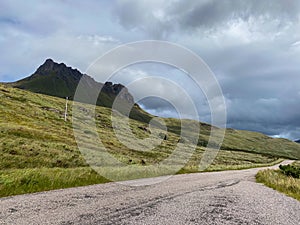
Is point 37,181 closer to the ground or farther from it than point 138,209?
closer to the ground

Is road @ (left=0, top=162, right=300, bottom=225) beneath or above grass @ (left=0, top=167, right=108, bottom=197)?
above

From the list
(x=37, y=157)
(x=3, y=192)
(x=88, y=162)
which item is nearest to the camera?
(x=3, y=192)

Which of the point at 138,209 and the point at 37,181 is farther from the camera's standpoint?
the point at 37,181

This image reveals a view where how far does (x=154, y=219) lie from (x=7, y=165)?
64.1 feet

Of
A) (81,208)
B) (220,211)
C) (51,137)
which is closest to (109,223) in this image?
(81,208)

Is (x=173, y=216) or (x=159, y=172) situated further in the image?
(x=159, y=172)

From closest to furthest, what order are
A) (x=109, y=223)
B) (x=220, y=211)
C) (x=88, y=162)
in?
1. (x=109, y=223)
2. (x=220, y=211)
3. (x=88, y=162)

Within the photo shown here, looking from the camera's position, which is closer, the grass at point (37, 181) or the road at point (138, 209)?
the road at point (138, 209)

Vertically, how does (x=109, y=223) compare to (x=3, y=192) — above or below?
above

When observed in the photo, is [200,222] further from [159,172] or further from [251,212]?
[159,172]

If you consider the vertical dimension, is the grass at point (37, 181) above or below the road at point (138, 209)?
below

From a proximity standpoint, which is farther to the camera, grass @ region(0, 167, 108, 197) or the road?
grass @ region(0, 167, 108, 197)

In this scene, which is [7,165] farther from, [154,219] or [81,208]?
[154,219]

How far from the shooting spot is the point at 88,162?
31.2 m
